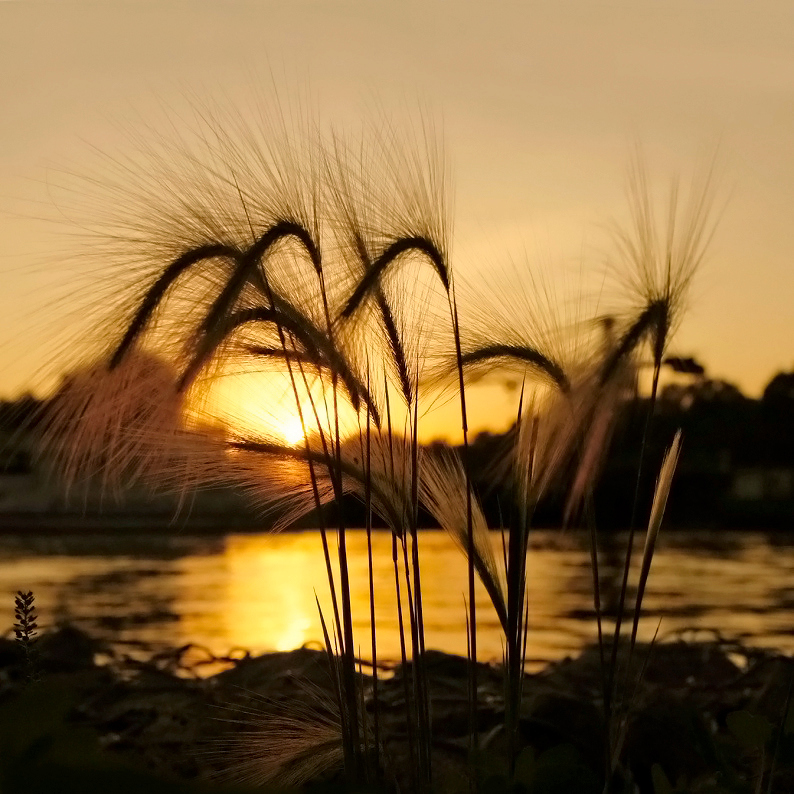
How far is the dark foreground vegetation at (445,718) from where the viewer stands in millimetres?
1251

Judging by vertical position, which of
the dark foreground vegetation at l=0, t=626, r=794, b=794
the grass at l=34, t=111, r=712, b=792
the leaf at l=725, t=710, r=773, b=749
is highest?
the grass at l=34, t=111, r=712, b=792

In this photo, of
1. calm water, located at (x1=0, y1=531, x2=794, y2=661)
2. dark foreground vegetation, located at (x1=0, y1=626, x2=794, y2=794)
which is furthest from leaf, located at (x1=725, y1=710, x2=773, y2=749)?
calm water, located at (x1=0, y1=531, x2=794, y2=661)

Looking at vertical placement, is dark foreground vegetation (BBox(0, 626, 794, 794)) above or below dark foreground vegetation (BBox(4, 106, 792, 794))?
below

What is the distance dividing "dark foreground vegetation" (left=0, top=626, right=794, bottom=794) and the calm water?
63 mm

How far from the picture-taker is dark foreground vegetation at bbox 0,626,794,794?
49.3 inches

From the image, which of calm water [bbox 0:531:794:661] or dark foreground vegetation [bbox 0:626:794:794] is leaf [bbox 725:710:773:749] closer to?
dark foreground vegetation [bbox 0:626:794:794]

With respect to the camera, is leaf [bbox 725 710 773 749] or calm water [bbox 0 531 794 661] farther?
calm water [bbox 0 531 794 661]

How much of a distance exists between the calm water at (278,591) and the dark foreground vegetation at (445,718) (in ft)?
0.21

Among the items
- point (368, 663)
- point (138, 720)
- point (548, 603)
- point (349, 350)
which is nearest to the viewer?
point (349, 350)

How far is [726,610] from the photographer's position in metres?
2.46

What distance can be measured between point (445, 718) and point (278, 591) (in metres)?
0.42

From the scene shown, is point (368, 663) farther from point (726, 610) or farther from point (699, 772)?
point (726, 610)

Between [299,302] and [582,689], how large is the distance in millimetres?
1204

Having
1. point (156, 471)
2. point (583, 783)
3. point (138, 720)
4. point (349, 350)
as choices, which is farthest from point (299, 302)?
point (138, 720)
